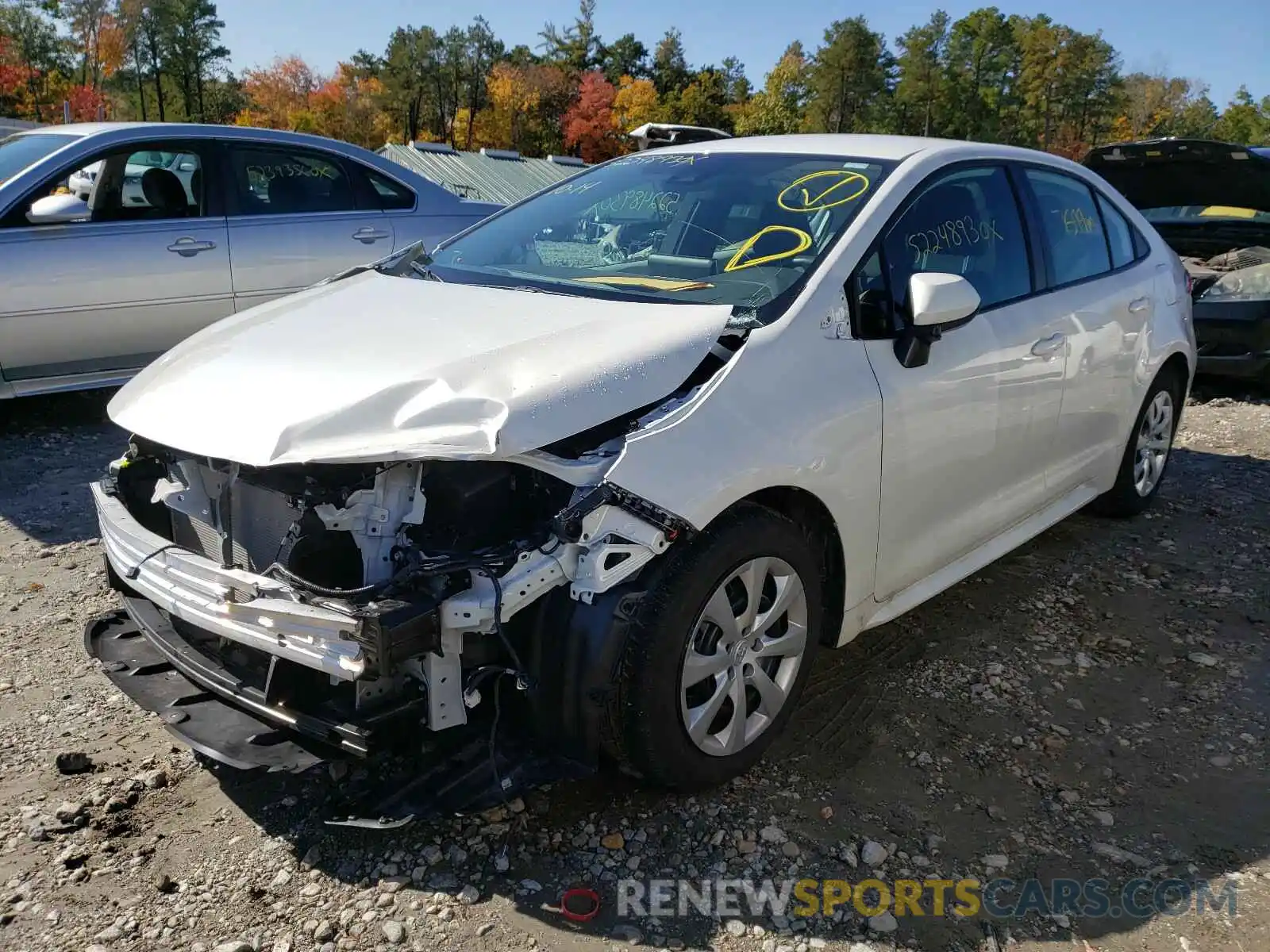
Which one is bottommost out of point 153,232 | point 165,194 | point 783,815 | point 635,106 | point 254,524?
point 783,815

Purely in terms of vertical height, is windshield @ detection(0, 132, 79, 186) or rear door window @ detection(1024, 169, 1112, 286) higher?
windshield @ detection(0, 132, 79, 186)

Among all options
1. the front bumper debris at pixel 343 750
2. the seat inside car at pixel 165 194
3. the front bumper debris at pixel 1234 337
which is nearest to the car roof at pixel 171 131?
the seat inside car at pixel 165 194

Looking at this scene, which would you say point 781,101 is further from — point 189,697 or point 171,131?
point 189,697

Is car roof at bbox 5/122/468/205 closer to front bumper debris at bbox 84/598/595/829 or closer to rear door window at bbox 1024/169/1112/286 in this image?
rear door window at bbox 1024/169/1112/286

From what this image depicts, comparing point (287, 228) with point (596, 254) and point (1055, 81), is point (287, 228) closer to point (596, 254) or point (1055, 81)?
point (596, 254)

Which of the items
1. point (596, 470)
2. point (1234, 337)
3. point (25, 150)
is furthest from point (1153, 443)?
point (25, 150)

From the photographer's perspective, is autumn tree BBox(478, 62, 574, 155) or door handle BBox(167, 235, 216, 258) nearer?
door handle BBox(167, 235, 216, 258)

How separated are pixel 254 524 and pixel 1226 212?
8.75m

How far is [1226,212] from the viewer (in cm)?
859

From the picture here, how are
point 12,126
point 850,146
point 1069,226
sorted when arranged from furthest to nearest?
point 12,126
point 1069,226
point 850,146

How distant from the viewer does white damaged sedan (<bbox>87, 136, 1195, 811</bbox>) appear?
92.7 inches

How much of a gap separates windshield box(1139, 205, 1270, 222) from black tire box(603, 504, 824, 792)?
7.07 meters

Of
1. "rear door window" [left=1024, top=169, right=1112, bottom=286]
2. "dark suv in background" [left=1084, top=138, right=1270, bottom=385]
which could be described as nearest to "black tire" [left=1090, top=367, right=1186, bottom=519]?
"rear door window" [left=1024, top=169, right=1112, bottom=286]

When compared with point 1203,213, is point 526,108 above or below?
above
